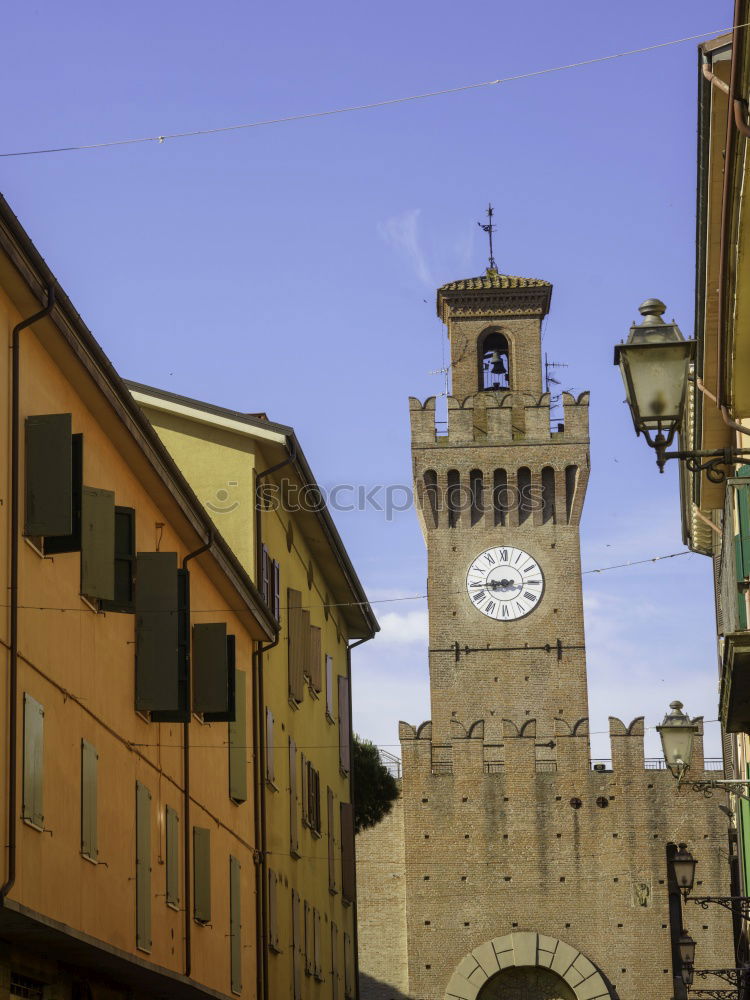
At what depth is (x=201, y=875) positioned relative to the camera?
17.2 m

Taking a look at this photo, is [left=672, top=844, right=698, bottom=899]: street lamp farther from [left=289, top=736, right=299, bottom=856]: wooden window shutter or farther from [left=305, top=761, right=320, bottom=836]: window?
[left=305, top=761, right=320, bottom=836]: window

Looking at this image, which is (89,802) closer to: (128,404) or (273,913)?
(128,404)

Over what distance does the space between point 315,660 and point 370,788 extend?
1852 centimetres

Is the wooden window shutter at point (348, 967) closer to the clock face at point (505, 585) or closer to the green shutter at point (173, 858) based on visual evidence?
the green shutter at point (173, 858)

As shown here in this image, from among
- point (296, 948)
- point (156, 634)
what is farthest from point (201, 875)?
point (296, 948)

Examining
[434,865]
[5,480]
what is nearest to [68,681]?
[5,480]

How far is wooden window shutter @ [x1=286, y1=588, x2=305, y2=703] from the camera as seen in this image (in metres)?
23.9

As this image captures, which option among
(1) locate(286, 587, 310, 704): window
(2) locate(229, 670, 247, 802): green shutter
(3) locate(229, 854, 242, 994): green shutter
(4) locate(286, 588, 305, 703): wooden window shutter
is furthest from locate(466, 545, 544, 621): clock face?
(3) locate(229, 854, 242, 994): green shutter

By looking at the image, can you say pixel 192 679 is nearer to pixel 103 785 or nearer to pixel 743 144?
pixel 103 785

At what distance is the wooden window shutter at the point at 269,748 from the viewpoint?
21.5m

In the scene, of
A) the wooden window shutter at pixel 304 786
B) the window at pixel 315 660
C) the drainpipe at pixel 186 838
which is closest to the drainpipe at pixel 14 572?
the drainpipe at pixel 186 838

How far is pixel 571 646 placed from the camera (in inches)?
1837

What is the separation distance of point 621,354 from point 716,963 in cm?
3481

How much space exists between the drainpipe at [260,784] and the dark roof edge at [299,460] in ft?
1.23
